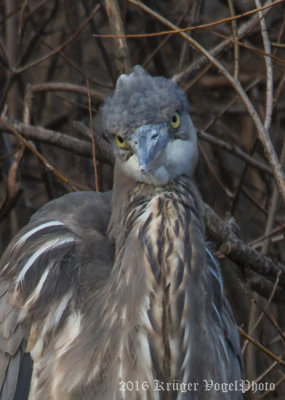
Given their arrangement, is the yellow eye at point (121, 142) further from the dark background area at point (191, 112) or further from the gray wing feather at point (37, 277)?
the dark background area at point (191, 112)

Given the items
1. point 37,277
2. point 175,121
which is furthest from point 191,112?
point 37,277

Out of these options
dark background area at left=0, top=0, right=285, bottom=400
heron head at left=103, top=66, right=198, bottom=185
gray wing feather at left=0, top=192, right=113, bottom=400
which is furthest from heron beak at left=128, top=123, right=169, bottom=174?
dark background area at left=0, top=0, right=285, bottom=400

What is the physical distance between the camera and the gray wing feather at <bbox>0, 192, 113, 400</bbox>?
2305 mm

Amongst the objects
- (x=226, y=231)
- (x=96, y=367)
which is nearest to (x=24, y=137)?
(x=226, y=231)

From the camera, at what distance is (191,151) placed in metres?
2.32

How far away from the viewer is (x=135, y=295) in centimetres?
219

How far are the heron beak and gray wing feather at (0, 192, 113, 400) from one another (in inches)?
15.6

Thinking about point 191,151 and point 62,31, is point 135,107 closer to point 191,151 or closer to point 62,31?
point 191,151

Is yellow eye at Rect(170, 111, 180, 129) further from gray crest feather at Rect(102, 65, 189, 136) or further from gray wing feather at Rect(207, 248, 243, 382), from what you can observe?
gray wing feather at Rect(207, 248, 243, 382)

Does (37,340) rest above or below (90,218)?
below

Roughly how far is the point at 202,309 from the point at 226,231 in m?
0.50

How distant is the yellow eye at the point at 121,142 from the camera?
2223 mm

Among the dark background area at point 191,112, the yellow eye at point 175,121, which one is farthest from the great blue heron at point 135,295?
the dark background area at point 191,112

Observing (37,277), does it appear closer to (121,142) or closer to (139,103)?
(121,142)
